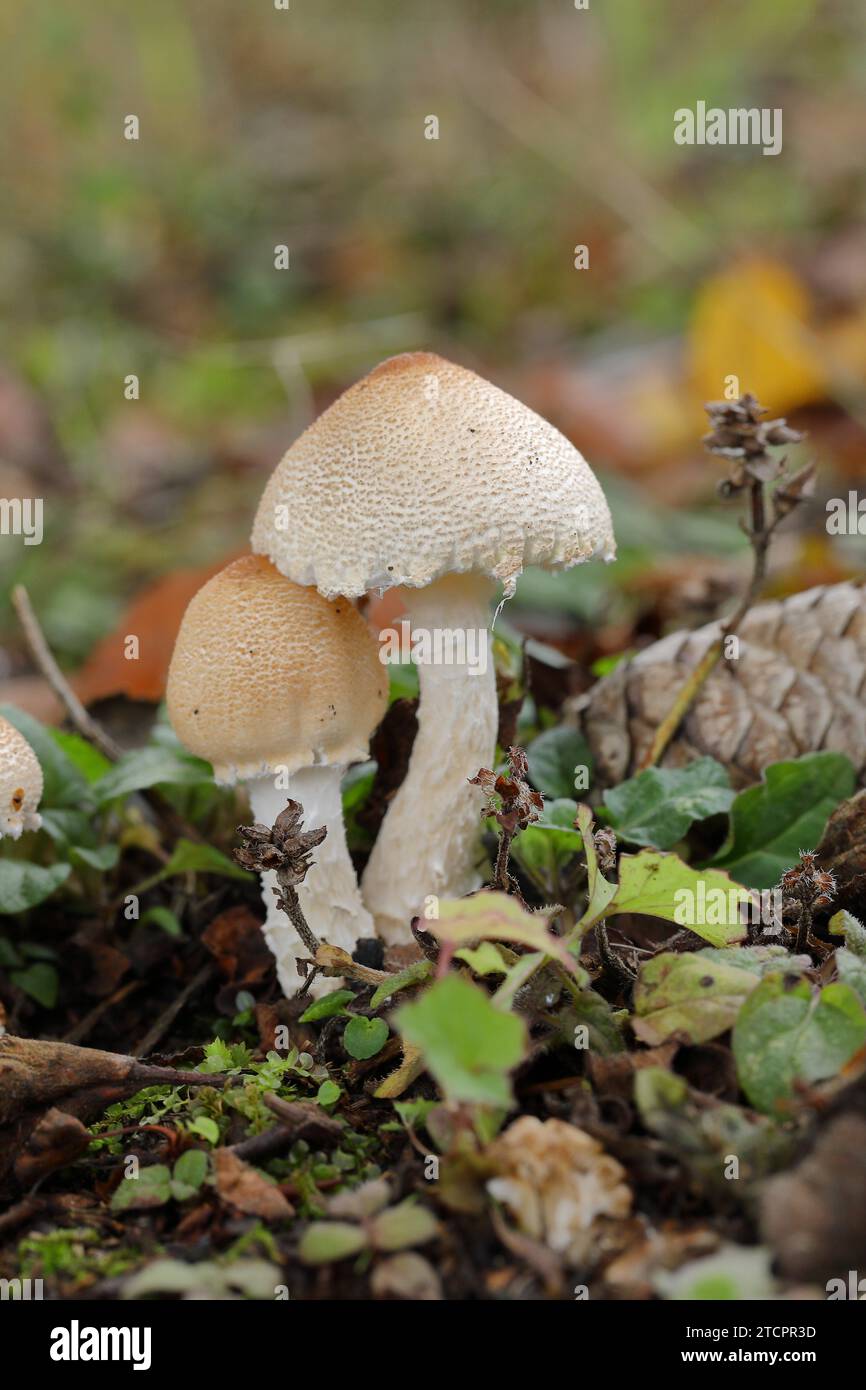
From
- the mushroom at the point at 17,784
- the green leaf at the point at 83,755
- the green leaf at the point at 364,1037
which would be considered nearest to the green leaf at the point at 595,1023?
the green leaf at the point at 364,1037

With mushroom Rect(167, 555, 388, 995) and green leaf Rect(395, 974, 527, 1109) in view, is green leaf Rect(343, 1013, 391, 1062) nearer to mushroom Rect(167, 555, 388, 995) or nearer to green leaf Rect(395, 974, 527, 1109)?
mushroom Rect(167, 555, 388, 995)

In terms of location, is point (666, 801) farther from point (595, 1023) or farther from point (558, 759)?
point (595, 1023)

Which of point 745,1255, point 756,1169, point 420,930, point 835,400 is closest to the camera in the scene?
point 745,1255

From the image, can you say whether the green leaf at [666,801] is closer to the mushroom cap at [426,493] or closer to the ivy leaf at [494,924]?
the mushroom cap at [426,493]

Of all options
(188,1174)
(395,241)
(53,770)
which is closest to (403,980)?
(188,1174)

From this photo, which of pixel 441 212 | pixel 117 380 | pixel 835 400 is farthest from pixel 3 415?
pixel 835 400

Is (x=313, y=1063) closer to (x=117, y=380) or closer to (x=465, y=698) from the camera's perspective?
(x=465, y=698)
